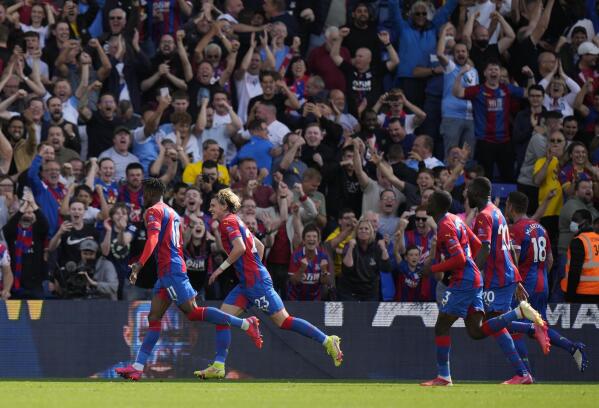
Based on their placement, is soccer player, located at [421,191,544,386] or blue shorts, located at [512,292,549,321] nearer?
soccer player, located at [421,191,544,386]

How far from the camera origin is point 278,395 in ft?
40.9

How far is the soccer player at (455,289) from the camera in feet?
45.1

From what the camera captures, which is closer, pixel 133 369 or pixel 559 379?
pixel 133 369

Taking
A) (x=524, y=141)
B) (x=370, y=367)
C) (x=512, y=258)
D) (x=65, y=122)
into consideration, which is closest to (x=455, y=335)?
(x=370, y=367)

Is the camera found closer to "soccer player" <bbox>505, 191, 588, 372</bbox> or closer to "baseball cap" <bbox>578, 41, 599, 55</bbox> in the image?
"soccer player" <bbox>505, 191, 588, 372</bbox>

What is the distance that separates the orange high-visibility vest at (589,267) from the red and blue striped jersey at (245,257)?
465 cm

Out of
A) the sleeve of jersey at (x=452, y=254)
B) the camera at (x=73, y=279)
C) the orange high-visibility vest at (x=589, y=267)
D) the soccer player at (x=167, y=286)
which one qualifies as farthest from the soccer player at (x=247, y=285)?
the orange high-visibility vest at (x=589, y=267)

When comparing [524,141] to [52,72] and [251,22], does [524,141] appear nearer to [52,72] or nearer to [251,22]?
[251,22]

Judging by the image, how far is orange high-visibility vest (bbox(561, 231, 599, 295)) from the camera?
54.9ft

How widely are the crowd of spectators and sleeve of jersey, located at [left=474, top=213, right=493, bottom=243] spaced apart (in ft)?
11.1

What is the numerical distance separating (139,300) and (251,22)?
744 centimetres

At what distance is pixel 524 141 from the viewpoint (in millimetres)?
21344

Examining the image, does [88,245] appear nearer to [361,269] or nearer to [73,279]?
[73,279]

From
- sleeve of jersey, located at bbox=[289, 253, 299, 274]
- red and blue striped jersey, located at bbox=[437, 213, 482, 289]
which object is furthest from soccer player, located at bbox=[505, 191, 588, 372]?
sleeve of jersey, located at bbox=[289, 253, 299, 274]
